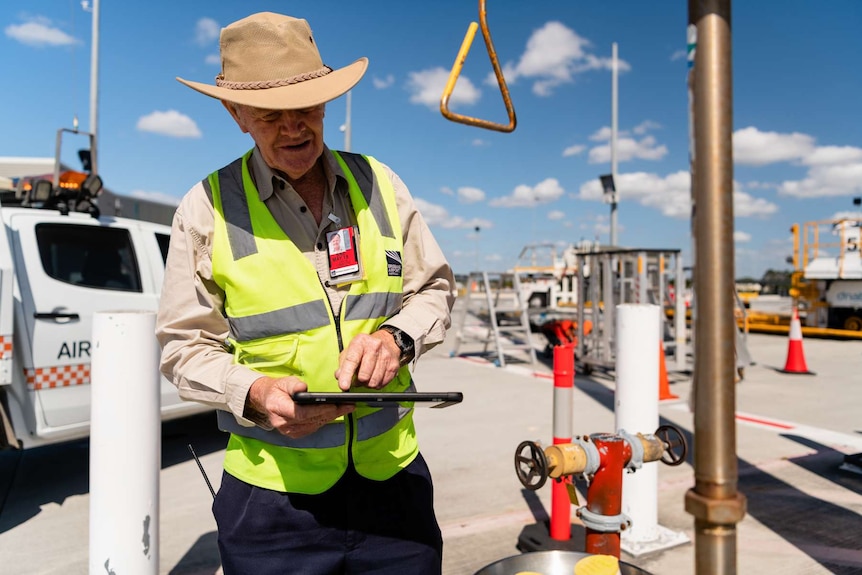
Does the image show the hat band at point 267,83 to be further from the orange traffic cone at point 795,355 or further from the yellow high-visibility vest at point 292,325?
the orange traffic cone at point 795,355

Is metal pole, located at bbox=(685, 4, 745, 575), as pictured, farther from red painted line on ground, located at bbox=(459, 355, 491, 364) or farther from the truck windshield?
red painted line on ground, located at bbox=(459, 355, 491, 364)

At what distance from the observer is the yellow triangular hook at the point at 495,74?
1151 millimetres

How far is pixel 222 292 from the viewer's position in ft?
4.83

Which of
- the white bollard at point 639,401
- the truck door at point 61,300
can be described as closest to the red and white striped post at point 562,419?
the white bollard at point 639,401

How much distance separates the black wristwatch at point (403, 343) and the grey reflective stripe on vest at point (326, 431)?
163 mm

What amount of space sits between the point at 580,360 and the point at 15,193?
728 centimetres

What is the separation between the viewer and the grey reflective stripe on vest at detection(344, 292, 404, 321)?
56.8 inches

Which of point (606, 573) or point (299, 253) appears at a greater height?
point (299, 253)

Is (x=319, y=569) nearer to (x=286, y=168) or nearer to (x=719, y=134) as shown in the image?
(x=286, y=168)

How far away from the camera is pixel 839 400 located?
705 cm

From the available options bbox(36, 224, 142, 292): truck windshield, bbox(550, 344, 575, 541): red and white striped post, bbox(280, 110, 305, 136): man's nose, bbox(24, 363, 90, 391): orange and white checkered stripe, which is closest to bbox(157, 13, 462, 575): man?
bbox(280, 110, 305, 136): man's nose

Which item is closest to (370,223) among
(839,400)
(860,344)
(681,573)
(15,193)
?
(681,573)

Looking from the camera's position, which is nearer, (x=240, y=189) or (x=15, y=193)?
(x=240, y=189)

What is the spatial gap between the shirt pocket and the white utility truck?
10.2ft
